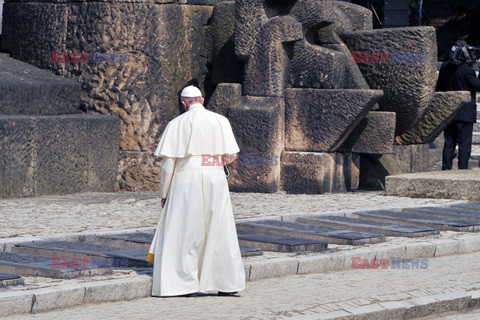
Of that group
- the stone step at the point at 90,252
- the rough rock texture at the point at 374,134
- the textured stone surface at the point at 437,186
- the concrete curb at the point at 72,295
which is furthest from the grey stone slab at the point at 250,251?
the rough rock texture at the point at 374,134

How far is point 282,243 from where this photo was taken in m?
8.12

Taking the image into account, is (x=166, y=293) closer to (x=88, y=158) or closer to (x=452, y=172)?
(x=88, y=158)

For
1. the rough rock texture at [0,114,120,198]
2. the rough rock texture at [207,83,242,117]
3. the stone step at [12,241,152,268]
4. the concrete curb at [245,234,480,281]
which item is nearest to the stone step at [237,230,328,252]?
the concrete curb at [245,234,480,281]

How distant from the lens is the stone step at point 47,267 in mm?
6590

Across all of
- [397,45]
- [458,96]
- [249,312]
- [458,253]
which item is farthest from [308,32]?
[249,312]

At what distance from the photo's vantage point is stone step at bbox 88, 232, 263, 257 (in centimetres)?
783

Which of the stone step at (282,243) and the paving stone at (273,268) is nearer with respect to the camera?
the paving stone at (273,268)

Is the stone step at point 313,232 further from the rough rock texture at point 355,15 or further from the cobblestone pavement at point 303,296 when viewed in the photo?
the rough rock texture at point 355,15

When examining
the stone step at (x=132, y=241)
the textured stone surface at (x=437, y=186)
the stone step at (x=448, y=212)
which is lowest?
the stone step at (x=132, y=241)

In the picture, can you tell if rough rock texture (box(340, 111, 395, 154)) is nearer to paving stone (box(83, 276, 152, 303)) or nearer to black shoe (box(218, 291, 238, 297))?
black shoe (box(218, 291, 238, 297))

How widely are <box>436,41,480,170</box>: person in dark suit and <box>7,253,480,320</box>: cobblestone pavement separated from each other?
6.47 metres

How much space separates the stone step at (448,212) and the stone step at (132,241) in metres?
3.01

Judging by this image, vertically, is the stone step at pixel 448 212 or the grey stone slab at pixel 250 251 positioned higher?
the stone step at pixel 448 212

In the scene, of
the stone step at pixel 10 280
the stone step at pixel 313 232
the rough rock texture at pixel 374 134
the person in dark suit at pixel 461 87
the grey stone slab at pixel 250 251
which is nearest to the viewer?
the stone step at pixel 10 280
